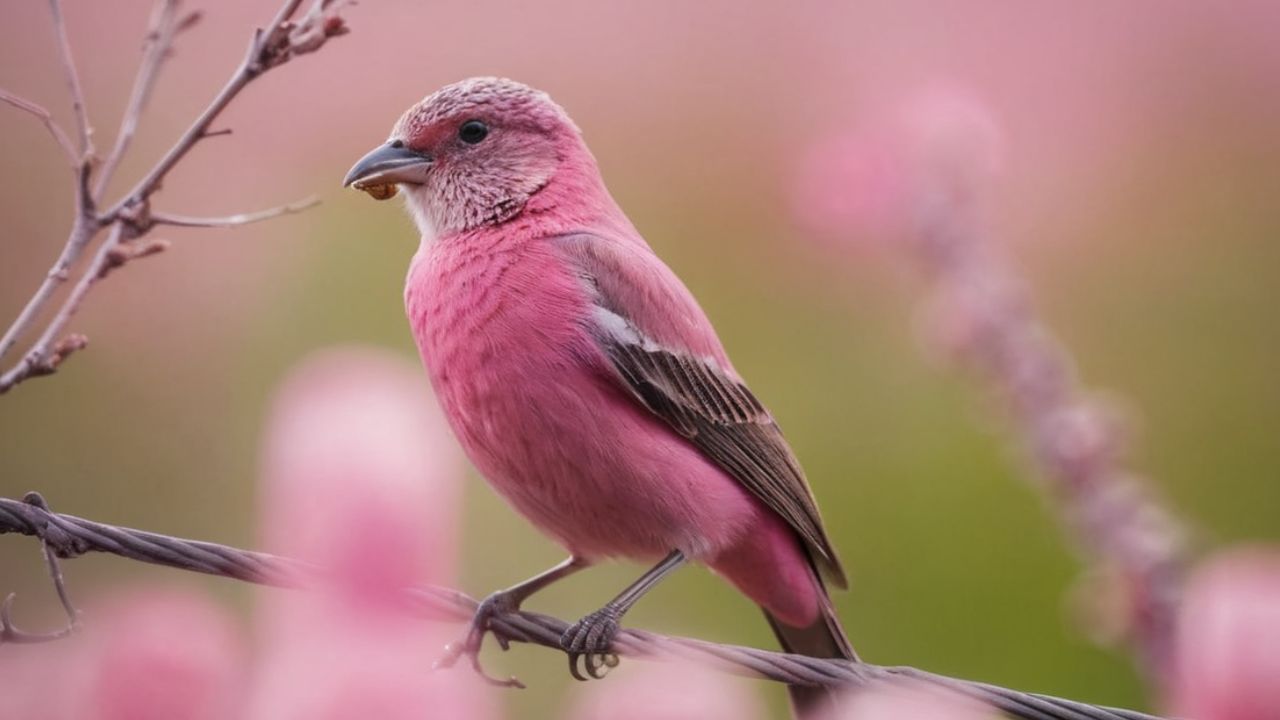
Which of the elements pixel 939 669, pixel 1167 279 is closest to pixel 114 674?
pixel 939 669

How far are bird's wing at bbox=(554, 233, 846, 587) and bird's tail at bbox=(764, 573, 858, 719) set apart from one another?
7 cm

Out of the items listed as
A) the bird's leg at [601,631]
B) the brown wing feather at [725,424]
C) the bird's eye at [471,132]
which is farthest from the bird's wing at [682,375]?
the bird's eye at [471,132]

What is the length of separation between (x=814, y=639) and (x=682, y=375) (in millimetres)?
588

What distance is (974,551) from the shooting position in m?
4.95

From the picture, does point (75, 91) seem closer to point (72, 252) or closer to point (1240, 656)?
point (72, 252)

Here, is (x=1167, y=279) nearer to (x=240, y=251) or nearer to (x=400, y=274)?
(x=400, y=274)

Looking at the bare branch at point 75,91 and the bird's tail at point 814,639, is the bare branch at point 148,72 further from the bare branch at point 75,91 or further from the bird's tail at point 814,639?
the bird's tail at point 814,639

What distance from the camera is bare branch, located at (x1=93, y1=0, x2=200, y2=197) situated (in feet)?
5.68

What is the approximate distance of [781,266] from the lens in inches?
229

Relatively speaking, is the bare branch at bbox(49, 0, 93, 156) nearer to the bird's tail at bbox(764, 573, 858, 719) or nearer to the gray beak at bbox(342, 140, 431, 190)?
the gray beak at bbox(342, 140, 431, 190)

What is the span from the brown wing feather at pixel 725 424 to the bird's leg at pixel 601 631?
0.66 feet

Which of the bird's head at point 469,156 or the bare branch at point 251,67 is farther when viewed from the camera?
the bird's head at point 469,156

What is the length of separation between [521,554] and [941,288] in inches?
57.0

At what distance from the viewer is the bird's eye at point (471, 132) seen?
306cm
